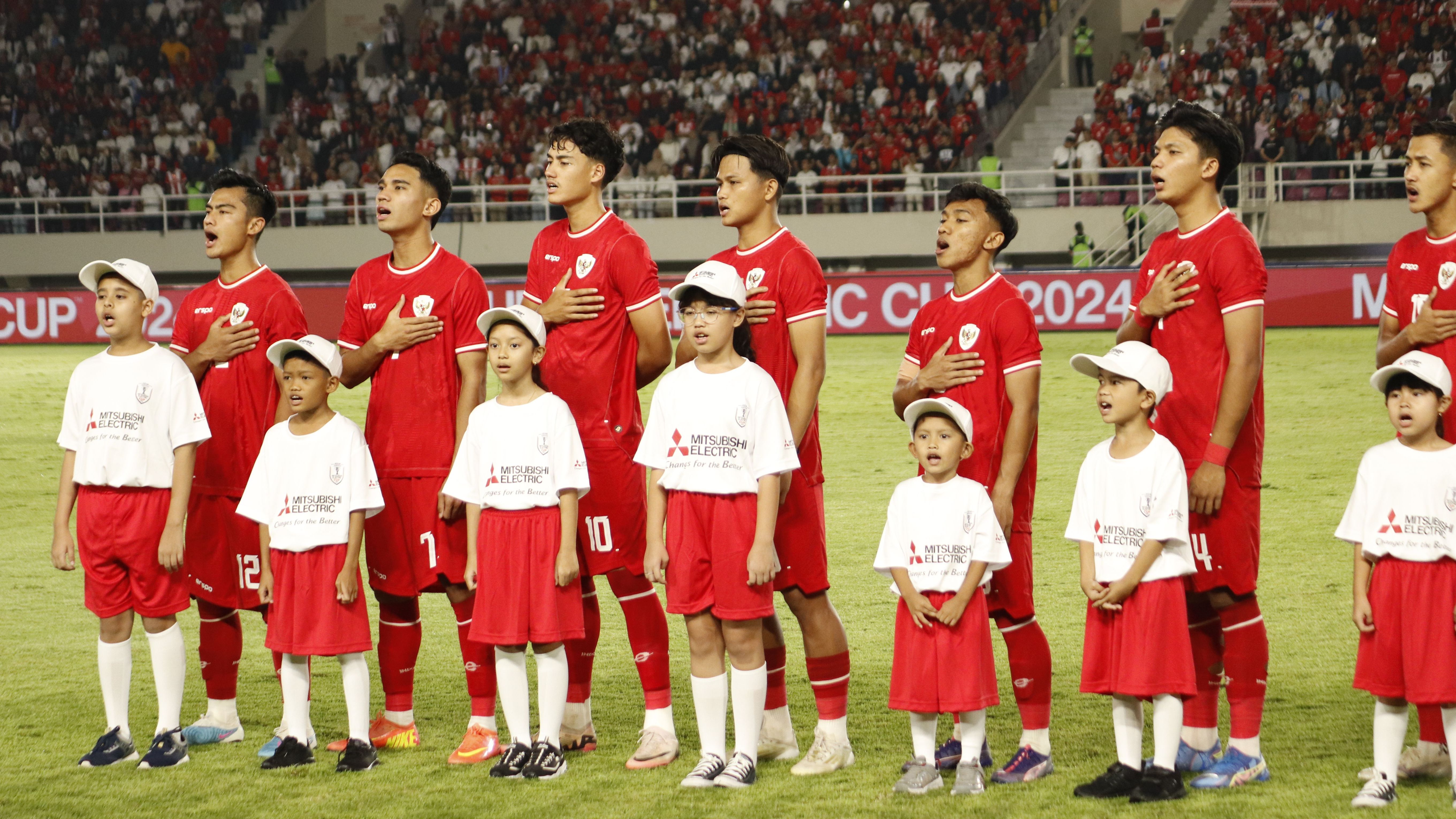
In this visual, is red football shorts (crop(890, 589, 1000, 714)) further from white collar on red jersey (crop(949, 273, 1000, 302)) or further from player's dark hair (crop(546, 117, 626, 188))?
player's dark hair (crop(546, 117, 626, 188))

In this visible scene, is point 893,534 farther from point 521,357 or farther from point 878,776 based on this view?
point 521,357

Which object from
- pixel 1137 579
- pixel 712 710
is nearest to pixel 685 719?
pixel 712 710

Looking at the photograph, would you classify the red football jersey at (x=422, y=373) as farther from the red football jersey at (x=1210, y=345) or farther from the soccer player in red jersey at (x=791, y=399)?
the red football jersey at (x=1210, y=345)

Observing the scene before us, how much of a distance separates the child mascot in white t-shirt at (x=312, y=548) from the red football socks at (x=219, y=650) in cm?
53

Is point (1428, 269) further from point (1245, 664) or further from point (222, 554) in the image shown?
point (222, 554)

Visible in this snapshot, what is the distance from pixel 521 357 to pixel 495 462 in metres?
0.42

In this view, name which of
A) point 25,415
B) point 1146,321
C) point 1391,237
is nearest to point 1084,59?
point 1391,237

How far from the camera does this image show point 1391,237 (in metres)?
25.2

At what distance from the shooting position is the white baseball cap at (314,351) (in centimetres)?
567

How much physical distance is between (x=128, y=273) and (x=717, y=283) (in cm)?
250

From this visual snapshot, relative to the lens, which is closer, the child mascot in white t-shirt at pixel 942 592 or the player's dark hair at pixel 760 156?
the child mascot in white t-shirt at pixel 942 592

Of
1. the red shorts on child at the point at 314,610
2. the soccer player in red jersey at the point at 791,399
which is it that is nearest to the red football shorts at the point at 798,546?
the soccer player in red jersey at the point at 791,399

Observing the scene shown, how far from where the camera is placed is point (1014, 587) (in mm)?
5332

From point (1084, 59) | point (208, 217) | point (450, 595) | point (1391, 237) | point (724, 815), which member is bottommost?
point (724, 815)
